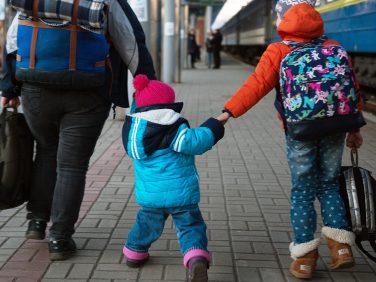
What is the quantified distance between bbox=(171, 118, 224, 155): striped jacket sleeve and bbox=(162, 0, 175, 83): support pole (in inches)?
523

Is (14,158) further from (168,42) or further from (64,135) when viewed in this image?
(168,42)

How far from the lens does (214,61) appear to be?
28938 millimetres

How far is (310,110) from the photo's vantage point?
3082 mm

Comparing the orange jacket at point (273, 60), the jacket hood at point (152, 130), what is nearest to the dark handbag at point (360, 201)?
the orange jacket at point (273, 60)

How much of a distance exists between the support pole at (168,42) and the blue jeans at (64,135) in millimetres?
12808

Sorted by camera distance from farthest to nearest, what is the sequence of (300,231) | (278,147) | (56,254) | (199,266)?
(278,147)
(56,254)
(300,231)
(199,266)

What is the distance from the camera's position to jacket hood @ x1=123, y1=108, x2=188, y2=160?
3.09 meters

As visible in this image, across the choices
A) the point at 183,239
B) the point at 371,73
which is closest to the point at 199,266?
the point at 183,239

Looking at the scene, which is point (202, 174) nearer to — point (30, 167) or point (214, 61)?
point (30, 167)

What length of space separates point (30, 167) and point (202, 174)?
8.15ft

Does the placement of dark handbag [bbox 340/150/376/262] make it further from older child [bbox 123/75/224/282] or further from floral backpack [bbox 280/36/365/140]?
older child [bbox 123/75/224/282]

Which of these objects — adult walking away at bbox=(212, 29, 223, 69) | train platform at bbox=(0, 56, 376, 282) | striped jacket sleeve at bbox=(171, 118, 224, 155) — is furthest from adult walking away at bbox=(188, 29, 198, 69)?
striped jacket sleeve at bbox=(171, 118, 224, 155)

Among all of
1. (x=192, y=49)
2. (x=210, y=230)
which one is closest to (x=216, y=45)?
(x=192, y=49)

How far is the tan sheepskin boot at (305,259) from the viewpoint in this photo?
10.8ft
